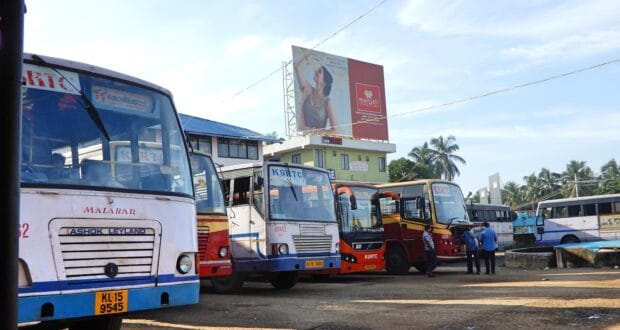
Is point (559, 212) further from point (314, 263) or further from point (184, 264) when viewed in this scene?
point (184, 264)

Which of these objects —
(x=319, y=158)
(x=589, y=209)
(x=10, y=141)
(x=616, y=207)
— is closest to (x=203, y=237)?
→ (x=10, y=141)

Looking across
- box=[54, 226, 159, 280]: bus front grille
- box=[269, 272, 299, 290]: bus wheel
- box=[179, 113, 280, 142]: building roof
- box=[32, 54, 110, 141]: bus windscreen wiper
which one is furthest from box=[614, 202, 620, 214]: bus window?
box=[32, 54, 110, 141]: bus windscreen wiper

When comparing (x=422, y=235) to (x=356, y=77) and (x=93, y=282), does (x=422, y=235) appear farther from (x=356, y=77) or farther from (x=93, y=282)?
(x=356, y=77)

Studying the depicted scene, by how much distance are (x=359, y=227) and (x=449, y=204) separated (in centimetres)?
358

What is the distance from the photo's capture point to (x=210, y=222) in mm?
10070

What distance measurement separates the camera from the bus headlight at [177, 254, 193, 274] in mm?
5410

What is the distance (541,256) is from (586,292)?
746cm

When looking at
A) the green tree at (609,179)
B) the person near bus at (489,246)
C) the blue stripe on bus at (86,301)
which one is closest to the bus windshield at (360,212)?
the person near bus at (489,246)

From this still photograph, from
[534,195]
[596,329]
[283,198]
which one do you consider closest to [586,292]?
[596,329]

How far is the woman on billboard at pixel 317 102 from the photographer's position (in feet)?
132

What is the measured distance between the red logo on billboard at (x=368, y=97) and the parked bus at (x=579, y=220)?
1761cm

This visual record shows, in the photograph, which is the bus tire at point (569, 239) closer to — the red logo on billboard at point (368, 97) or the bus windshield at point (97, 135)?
the red logo on billboard at point (368, 97)

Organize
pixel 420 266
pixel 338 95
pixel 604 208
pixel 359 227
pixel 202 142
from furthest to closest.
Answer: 1. pixel 338 95
2. pixel 202 142
3. pixel 604 208
4. pixel 420 266
5. pixel 359 227

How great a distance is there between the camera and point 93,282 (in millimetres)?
4738
